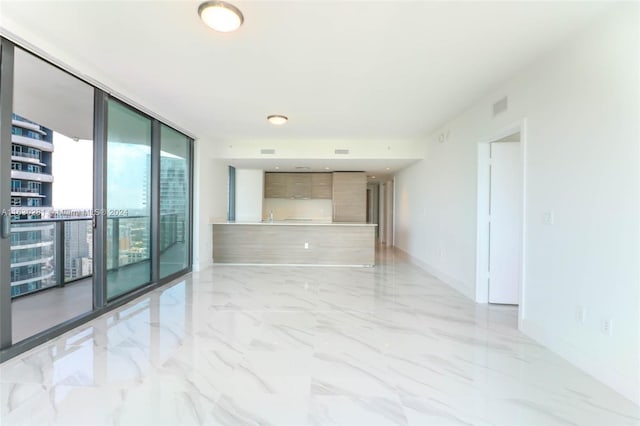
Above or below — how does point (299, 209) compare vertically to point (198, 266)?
above

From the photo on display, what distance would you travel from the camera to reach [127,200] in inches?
148

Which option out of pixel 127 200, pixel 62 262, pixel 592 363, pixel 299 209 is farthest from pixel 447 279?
pixel 62 262

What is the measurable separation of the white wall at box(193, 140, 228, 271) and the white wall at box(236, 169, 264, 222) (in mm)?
1177

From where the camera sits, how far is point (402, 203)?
7809 mm

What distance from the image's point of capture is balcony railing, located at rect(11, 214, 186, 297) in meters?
3.54

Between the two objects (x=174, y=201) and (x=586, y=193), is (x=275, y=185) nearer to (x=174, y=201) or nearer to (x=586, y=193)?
(x=174, y=201)

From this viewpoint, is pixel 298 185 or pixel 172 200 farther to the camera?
pixel 298 185

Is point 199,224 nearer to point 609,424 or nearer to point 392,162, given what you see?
point 392,162

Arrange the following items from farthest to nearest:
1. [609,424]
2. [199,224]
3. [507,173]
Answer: [199,224], [507,173], [609,424]

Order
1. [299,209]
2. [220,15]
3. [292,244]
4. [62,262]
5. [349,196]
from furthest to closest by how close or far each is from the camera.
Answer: [299,209] < [349,196] < [292,244] < [62,262] < [220,15]

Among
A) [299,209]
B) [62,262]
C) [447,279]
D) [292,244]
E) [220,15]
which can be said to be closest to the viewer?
[220,15]

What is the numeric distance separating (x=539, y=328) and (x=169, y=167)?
5296 mm

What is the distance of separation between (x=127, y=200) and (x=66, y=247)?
5.36 ft

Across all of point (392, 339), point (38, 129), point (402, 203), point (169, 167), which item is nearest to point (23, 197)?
point (38, 129)
